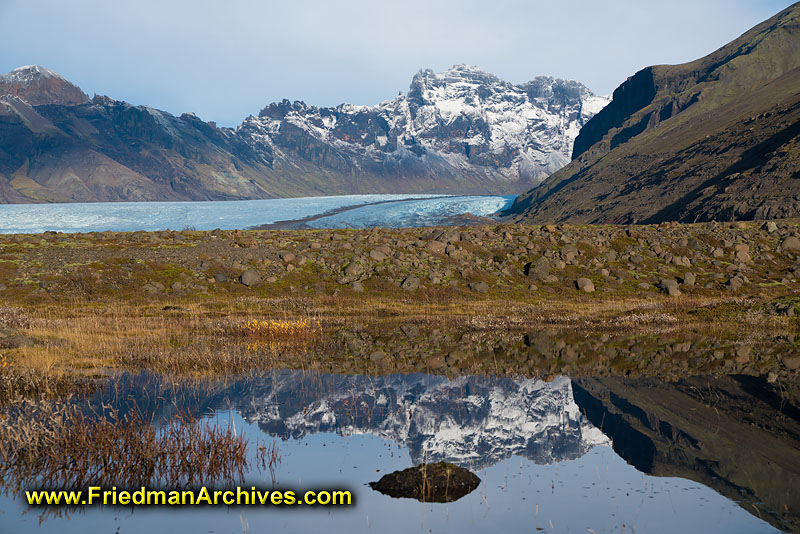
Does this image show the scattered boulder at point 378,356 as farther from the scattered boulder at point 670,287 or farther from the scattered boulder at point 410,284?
the scattered boulder at point 670,287

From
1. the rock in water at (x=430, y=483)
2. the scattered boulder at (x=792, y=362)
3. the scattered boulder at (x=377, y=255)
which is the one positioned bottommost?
the scattered boulder at (x=792, y=362)

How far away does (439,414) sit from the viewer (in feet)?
63.1

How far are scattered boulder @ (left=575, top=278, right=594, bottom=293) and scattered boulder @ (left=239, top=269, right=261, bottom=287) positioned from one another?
1052 inches

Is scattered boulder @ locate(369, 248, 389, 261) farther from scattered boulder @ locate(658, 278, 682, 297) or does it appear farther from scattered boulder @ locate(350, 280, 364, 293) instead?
scattered boulder @ locate(658, 278, 682, 297)

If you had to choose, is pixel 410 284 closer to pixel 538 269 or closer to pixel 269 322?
pixel 538 269

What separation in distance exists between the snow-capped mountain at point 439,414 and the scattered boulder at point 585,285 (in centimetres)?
2924

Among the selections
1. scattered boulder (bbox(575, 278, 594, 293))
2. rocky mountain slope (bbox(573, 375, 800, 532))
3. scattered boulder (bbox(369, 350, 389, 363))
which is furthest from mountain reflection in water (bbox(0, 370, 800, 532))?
scattered boulder (bbox(575, 278, 594, 293))

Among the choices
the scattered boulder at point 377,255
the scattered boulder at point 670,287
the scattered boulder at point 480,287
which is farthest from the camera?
the scattered boulder at point 377,255

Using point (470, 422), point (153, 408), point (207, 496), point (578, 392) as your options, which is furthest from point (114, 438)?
point (578, 392)

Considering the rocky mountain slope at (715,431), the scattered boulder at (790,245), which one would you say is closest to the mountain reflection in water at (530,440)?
the rocky mountain slope at (715,431)

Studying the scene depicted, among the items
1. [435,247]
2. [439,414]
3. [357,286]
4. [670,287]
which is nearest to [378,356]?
[439,414]

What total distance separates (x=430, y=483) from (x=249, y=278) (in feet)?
129

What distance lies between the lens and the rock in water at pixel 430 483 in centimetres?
1312

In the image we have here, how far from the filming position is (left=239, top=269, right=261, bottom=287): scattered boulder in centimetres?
5032
